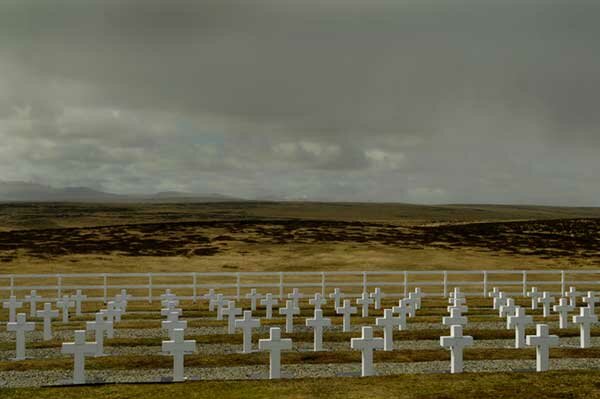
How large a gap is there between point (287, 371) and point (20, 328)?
6.09m

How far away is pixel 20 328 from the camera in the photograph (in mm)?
13711

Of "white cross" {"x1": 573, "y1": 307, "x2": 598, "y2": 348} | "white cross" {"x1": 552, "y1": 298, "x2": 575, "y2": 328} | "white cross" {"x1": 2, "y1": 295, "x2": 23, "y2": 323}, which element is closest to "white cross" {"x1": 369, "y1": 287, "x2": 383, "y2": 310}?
"white cross" {"x1": 552, "y1": 298, "x2": 575, "y2": 328}

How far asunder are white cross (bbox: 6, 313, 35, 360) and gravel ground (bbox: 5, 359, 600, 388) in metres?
1.11

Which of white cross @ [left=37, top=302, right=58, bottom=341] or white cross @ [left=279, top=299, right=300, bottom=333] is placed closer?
white cross @ [left=37, top=302, right=58, bottom=341]

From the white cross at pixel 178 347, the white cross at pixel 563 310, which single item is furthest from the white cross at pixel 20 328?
the white cross at pixel 563 310

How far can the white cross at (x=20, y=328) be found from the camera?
1360cm

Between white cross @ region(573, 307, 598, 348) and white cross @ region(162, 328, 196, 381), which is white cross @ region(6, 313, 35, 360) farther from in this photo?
white cross @ region(573, 307, 598, 348)

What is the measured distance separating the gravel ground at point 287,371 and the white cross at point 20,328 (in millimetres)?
1107

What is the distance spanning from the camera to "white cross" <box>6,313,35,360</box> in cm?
1360

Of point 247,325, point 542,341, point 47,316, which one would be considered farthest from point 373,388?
point 47,316

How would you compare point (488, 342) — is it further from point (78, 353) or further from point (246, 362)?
point (78, 353)

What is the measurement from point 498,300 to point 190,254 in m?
40.7

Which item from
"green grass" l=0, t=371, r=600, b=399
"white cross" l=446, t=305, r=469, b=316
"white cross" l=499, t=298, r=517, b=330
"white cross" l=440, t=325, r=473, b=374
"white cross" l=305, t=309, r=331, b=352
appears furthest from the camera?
"white cross" l=499, t=298, r=517, b=330

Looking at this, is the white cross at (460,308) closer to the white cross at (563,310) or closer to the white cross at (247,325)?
the white cross at (563,310)
